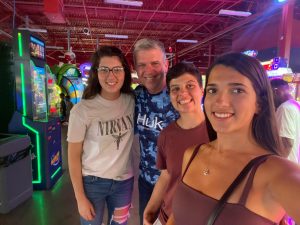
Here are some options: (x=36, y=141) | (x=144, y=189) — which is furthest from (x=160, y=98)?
(x=36, y=141)

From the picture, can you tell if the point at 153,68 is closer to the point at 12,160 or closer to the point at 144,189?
the point at 144,189

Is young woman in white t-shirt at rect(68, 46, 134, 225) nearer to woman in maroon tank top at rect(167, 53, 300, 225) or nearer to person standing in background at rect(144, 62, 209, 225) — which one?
person standing in background at rect(144, 62, 209, 225)

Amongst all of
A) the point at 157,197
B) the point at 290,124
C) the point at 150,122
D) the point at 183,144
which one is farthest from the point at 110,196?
the point at 290,124

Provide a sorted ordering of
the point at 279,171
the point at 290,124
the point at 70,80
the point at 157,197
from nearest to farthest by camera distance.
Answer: the point at 279,171, the point at 157,197, the point at 290,124, the point at 70,80

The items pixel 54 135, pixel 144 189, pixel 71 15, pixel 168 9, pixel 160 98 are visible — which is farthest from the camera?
pixel 71 15

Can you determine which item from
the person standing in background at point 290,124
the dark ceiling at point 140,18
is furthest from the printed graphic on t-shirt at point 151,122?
the dark ceiling at point 140,18

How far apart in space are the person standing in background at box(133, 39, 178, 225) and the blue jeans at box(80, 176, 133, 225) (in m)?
0.16

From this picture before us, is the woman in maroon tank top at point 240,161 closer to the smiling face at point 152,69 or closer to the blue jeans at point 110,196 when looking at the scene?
the smiling face at point 152,69

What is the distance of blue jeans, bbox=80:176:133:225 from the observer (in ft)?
Answer: 5.21

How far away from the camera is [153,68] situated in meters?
1.59

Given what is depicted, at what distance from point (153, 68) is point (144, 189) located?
0.79m

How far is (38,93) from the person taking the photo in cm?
339

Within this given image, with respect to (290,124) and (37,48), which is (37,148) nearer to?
(37,48)

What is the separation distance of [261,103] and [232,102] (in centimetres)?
11
